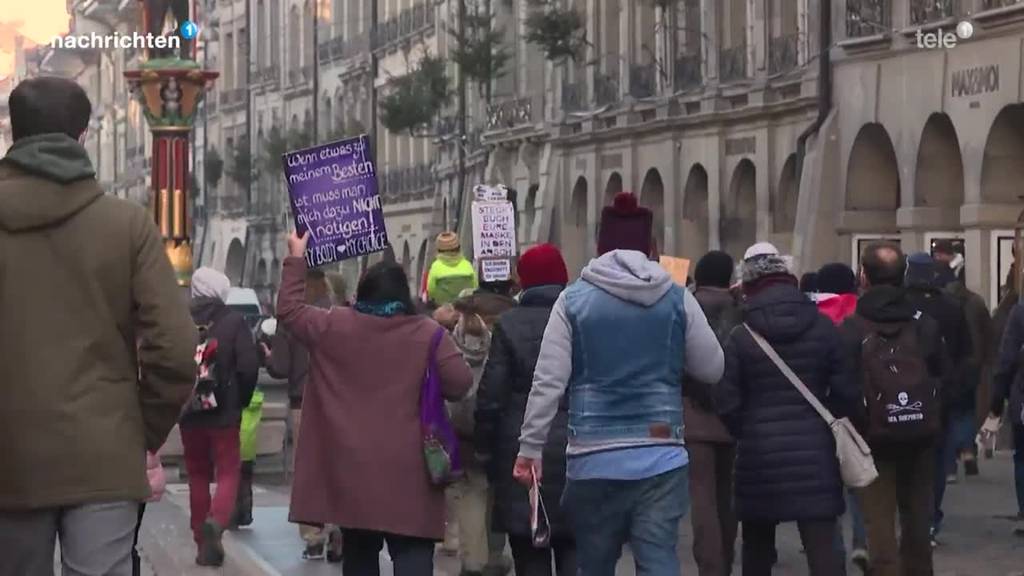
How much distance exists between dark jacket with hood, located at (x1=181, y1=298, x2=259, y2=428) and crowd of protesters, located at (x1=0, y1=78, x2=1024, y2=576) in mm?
13

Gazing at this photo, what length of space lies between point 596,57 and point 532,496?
111ft

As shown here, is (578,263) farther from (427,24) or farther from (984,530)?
(984,530)

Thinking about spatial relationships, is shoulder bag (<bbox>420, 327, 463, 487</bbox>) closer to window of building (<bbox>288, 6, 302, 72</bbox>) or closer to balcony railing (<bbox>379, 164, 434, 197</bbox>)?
balcony railing (<bbox>379, 164, 434, 197</bbox>)

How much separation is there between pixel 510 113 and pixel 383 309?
128ft

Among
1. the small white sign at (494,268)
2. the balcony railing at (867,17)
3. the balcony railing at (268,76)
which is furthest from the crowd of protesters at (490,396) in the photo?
the balcony railing at (268,76)

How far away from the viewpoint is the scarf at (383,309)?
9.97 m

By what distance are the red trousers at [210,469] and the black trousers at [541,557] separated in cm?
376

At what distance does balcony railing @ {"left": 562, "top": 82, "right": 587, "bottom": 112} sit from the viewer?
144 feet

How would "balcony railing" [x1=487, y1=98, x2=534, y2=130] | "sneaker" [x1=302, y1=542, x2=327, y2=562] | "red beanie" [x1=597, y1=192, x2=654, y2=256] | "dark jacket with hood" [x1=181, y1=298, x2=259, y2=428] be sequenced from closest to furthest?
"red beanie" [x1=597, y1=192, x2=654, y2=256] < "dark jacket with hood" [x1=181, y1=298, x2=259, y2=428] < "sneaker" [x1=302, y1=542, x2=327, y2=562] < "balcony railing" [x1=487, y1=98, x2=534, y2=130]

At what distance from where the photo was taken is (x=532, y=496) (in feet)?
31.2

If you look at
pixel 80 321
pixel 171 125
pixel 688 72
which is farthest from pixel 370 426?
pixel 688 72

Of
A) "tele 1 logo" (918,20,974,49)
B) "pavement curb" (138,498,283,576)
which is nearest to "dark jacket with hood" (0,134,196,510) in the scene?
"pavement curb" (138,498,283,576)

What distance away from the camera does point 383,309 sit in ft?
32.7

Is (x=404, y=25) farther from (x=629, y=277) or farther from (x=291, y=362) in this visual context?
(x=629, y=277)
